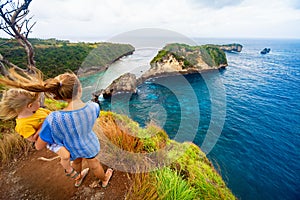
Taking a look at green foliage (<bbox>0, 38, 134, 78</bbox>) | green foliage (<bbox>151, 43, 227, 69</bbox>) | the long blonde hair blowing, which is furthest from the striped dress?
green foliage (<bbox>151, 43, 227, 69</bbox>)

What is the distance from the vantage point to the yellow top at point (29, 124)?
1.74 m

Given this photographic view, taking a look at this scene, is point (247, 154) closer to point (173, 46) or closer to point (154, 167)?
point (154, 167)

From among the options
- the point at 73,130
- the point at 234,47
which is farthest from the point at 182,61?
the point at 234,47

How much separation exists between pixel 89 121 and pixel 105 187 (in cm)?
129

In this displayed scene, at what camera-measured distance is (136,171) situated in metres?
2.62

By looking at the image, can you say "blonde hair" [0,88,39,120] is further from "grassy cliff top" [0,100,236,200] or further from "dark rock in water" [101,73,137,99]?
"dark rock in water" [101,73,137,99]

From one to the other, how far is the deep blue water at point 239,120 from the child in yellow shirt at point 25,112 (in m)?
4.14

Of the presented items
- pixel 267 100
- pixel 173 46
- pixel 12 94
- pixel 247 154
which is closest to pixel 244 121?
pixel 247 154

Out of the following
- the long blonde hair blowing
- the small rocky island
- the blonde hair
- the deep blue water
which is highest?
the long blonde hair blowing

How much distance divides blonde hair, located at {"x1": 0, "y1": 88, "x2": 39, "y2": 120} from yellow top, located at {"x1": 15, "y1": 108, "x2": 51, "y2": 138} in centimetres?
12

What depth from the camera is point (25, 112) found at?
175cm

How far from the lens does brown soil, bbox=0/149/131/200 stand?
240 cm

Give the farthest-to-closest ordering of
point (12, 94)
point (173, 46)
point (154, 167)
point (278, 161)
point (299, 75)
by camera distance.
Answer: point (173, 46) → point (299, 75) → point (278, 161) → point (154, 167) → point (12, 94)

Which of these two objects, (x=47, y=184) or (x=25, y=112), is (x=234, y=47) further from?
(x=25, y=112)
